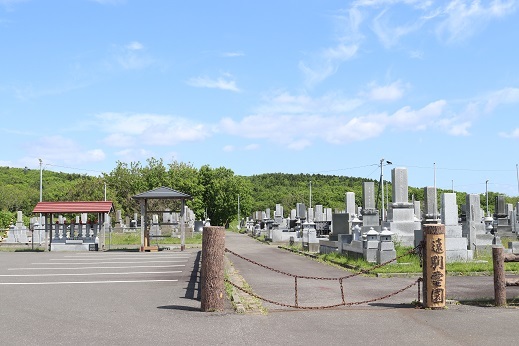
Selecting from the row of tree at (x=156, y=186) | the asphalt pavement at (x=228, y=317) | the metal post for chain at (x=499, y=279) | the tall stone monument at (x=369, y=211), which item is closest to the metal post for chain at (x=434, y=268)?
the asphalt pavement at (x=228, y=317)

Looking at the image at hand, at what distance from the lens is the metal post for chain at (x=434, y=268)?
8945 mm

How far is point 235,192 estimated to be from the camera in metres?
75.2

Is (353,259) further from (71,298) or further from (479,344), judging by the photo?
(479,344)

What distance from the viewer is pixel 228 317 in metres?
8.12

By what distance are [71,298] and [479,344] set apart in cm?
722

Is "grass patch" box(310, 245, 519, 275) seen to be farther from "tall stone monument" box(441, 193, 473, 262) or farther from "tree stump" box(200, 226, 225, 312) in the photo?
"tree stump" box(200, 226, 225, 312)

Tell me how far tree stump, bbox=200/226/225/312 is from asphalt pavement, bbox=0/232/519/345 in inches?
8.1

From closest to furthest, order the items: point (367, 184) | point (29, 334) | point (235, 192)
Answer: point (29, 334) → point (367, 184) → point (235, 192)

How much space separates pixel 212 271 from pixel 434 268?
3.70 metres

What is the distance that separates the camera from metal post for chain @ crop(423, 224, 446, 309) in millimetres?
8945

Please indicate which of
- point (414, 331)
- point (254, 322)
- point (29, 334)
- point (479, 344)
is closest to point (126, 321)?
point (29, 334)

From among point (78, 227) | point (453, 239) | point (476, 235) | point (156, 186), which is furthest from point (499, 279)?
point (156, 186)

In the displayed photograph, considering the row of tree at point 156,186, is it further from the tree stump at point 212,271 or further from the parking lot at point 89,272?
the tree stump at point 212,271

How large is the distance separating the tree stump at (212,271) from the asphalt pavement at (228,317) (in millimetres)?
205
